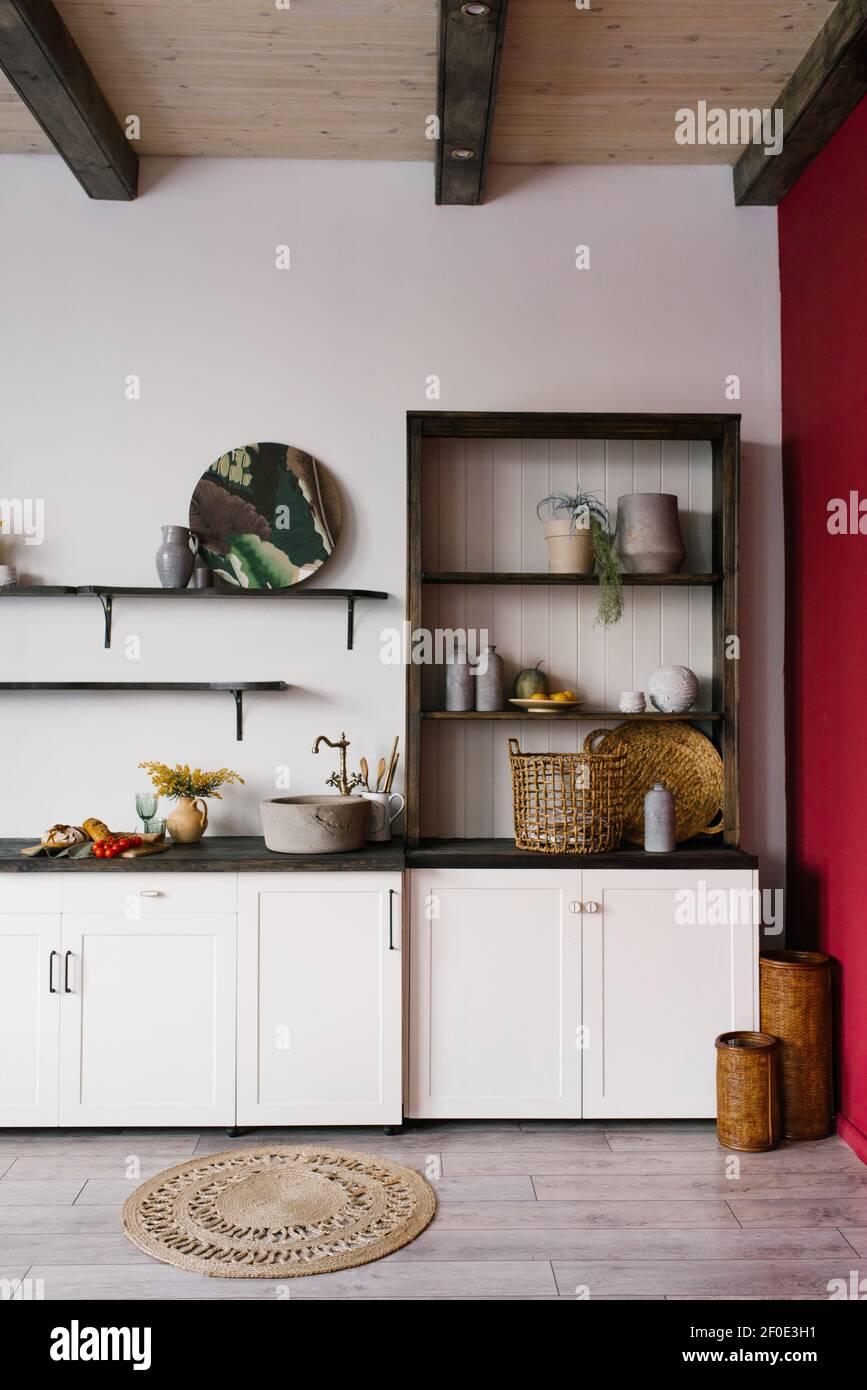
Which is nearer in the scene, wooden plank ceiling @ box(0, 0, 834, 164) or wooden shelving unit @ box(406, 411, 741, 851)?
wooden plank ceiling @ box(0, 0, 834, 164)

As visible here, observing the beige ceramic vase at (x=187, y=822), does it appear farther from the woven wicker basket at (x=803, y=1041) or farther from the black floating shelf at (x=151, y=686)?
the woven wicker basket at (x=803, y=1041)

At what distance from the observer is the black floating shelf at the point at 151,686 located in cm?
356

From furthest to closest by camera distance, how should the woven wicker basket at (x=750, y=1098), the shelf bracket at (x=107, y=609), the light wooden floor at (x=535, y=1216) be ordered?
the shelf bracket at (x=107, y=609), the woven wicker basket at (x=750, y=1098), the light wooden floor at (x=535, y=1216)

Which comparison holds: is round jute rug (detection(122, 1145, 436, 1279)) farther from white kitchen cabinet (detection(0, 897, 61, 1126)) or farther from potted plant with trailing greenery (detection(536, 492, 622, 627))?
potted plant with trailing greenery (detection(536, 492, 622, 627))

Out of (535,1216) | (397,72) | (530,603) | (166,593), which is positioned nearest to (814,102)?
(397,72)

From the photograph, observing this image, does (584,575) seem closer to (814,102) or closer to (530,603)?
(530,603)

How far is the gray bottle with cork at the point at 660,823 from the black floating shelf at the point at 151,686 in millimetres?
1304

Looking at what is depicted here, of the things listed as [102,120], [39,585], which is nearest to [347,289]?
[102,120]

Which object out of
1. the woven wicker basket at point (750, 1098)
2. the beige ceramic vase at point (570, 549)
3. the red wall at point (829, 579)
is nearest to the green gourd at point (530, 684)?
the beige ceramic vase at point (570, 549)

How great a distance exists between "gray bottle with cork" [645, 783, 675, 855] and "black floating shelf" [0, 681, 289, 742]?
1304mm

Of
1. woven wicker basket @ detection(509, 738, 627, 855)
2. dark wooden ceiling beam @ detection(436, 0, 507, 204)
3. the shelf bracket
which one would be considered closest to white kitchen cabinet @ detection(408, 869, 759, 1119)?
woven wicker basket @ detection(509, 738, 627, 855)

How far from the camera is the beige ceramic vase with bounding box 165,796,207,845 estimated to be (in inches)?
139

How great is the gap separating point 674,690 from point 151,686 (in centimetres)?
179
